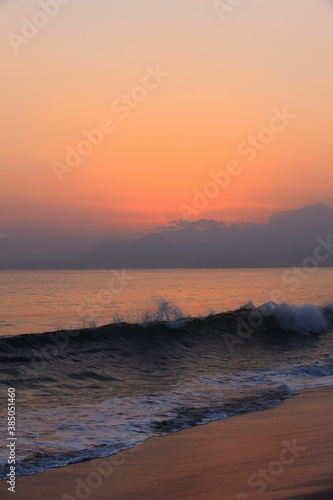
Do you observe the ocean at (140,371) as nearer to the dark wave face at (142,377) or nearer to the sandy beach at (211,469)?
the dark wave face at (142,377)

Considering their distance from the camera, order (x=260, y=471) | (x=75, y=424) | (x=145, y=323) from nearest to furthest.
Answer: (x=260, y=471), (x=75, y=424), (x=145, y=323)

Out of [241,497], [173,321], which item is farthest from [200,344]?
[241,497]

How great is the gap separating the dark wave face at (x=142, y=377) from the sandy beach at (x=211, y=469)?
1.54 feet

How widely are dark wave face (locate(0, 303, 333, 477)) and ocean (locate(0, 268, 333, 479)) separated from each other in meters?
0.03

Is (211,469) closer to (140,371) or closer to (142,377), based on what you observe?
(142,377)

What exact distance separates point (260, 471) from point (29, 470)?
9.28 feet

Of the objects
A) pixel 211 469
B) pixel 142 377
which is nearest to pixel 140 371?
pixel 142 377

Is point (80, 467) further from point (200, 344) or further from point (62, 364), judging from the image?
point (200, 344)

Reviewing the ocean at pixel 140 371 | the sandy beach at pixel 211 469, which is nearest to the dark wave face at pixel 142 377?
the ocean at pixel 140 371

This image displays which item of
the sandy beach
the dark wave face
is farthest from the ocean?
the sandy beach

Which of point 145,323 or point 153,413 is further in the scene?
point 145,323

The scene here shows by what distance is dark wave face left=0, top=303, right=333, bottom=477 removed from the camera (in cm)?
772

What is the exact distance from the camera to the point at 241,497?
516cm

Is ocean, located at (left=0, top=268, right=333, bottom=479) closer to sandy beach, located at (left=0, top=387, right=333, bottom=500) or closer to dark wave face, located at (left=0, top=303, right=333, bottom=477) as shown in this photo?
dark wave face, located at (left=0, top=303, right=333, bottom=477)
